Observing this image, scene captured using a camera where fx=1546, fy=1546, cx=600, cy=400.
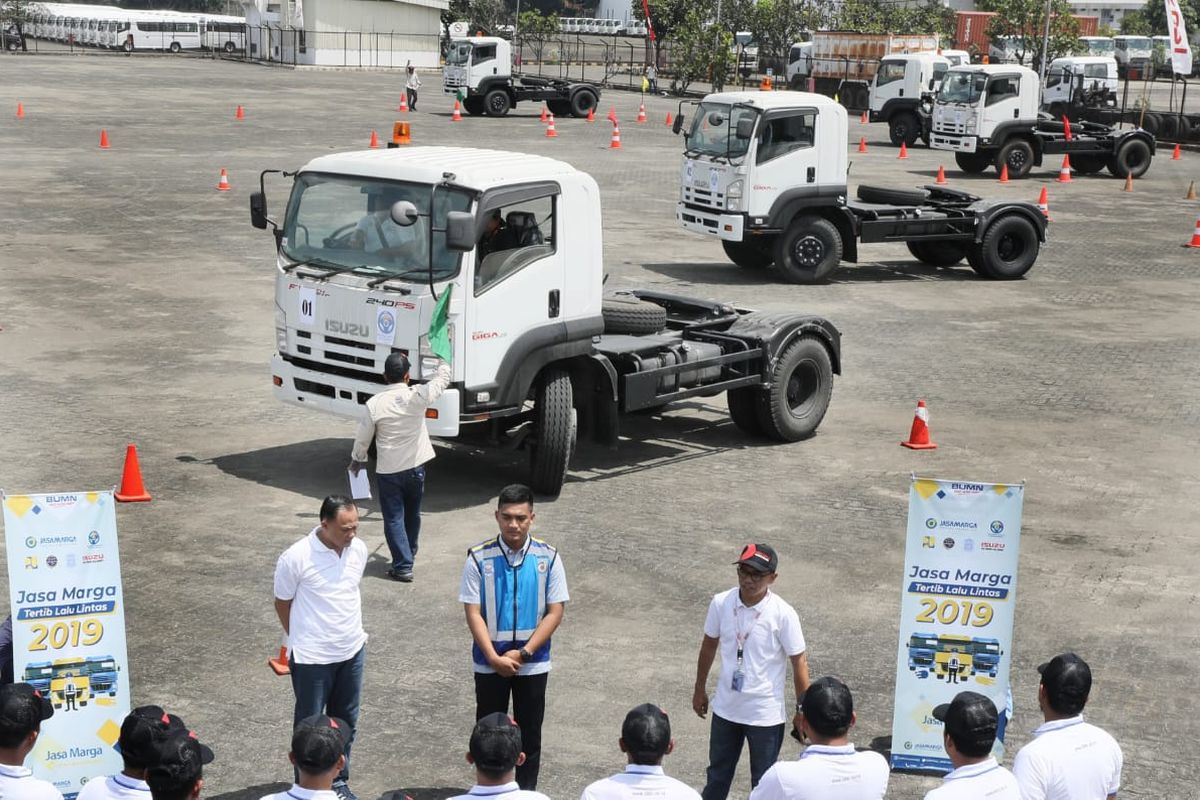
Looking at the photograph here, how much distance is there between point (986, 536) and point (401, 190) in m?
6.07

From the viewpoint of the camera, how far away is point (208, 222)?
26.5 metres

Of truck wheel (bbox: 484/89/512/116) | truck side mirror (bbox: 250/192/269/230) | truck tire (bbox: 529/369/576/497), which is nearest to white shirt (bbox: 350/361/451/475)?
truck tire (bbox: 529/369/576/497)

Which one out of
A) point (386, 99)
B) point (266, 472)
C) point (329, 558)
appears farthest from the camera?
point (386, 99)

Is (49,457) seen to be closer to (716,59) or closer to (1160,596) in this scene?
(1160,596)

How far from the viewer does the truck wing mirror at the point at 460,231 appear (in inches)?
452

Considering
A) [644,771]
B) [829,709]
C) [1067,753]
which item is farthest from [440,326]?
[1067,753]

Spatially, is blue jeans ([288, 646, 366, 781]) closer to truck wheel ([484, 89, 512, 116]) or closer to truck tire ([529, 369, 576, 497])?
truck tire ([529, 369, 576, 497])

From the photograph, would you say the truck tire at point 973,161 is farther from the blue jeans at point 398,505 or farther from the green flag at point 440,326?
the blue jeans at point 398,505

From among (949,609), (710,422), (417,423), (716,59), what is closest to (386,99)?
(716,59)

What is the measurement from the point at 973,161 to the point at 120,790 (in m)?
34.7

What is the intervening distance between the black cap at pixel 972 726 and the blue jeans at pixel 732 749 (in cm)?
137

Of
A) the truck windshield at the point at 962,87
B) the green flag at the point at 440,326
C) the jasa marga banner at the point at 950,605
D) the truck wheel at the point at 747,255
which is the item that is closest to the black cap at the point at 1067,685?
the jasa marga banner at the point at 950,605

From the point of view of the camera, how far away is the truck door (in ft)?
39.7

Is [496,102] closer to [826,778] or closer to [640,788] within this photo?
[826,778]
